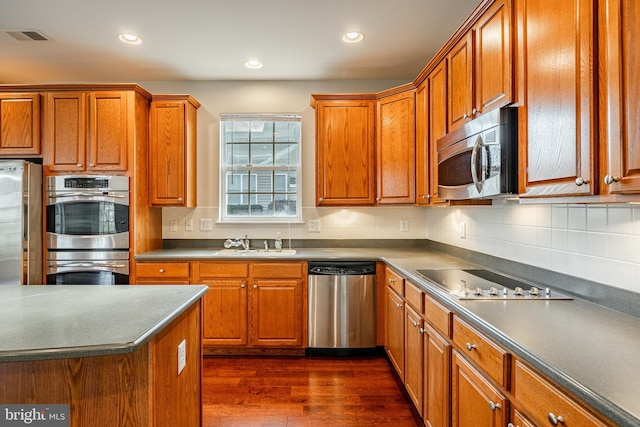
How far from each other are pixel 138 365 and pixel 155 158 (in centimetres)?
260

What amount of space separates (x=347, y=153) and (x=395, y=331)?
164 centimetres

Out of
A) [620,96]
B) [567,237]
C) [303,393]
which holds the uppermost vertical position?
[620,96]

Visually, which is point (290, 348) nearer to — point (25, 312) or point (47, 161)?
point (25, 312)

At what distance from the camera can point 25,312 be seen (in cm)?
141

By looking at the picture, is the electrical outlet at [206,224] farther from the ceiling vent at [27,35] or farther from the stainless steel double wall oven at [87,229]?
the ceiling vent at [27,35]

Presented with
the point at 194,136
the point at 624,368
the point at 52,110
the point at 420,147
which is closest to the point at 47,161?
the point at 52,110

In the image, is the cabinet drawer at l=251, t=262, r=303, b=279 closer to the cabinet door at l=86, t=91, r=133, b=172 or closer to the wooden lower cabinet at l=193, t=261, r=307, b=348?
the wooden lower cabinet at l=193, t=261, r=307, b=348

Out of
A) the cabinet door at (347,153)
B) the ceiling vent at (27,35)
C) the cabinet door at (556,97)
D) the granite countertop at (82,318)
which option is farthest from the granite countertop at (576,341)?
the ceiling vent at (27,35)

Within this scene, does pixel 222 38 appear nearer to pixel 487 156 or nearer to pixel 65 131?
pixel 65 131

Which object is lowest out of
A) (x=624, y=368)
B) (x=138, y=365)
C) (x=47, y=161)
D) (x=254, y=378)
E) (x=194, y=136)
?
(x=254, y=378)

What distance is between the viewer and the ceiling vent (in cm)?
279

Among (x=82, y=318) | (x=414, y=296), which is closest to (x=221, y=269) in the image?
(x=414, y=296)

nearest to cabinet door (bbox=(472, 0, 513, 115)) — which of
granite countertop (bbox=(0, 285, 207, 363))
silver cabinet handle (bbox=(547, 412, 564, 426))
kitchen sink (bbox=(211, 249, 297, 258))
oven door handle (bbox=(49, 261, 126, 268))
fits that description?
silver cabinet handle (bbox=(547, 412, 564, 426))

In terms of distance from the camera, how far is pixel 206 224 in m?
3.78
